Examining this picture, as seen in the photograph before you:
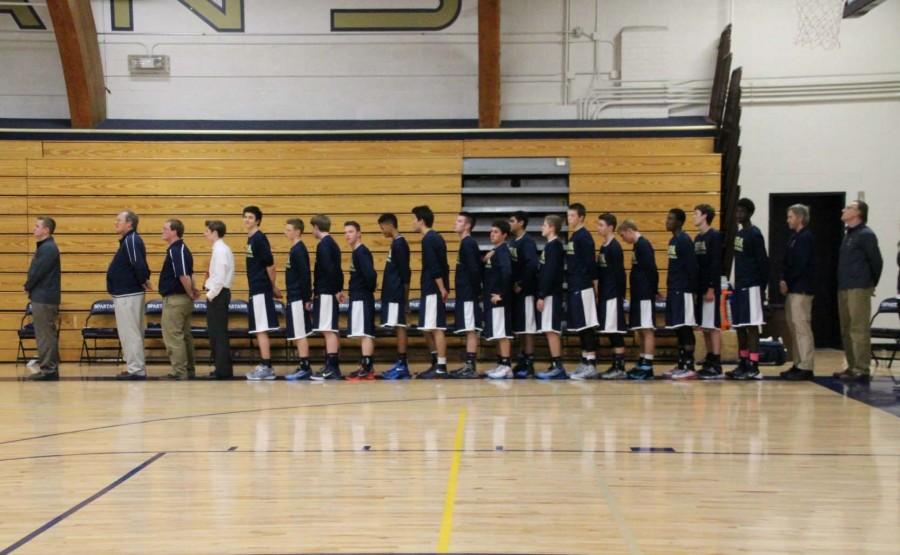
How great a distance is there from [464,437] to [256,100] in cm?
817

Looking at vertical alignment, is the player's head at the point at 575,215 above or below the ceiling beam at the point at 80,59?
below

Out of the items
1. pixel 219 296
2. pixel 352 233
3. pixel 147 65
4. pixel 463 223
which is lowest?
pixel 219 296

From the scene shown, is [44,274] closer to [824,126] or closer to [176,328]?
[176,328]

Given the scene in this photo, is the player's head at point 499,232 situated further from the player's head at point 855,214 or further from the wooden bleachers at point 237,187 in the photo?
the player's head at point 855,214

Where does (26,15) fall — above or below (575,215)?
above

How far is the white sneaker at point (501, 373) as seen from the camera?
30.9 ft

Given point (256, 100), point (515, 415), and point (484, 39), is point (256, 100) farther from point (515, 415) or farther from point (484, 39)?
point (515, 415)

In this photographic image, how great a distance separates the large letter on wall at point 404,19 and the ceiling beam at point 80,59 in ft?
11.1

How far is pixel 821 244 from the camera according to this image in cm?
1295

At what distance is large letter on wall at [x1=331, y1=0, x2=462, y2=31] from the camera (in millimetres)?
12578

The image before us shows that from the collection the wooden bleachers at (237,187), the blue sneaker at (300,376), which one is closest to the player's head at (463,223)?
the blue sneaker at (300,376)

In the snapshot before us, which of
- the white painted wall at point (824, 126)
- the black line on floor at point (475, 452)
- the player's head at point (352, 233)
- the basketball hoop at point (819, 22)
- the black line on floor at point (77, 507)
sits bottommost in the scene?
the black line on floor at point (475, 452)

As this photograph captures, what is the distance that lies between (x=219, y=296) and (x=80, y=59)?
4.41 meters

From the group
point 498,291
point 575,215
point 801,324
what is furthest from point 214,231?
point 801,324
